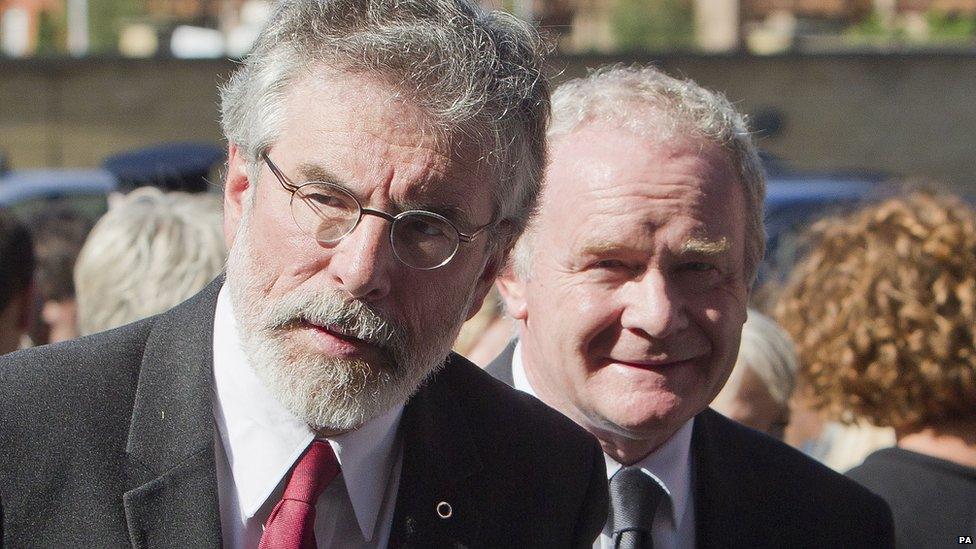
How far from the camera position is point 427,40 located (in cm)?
238

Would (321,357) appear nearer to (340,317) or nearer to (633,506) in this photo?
(340,317)

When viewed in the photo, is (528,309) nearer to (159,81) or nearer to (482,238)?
(482,238)

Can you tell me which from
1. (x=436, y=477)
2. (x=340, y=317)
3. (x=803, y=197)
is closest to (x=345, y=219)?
(x=340, y=317)

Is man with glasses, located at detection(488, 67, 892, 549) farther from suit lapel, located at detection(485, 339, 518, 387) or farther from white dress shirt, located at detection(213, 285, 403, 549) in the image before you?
white dress shirt, located at detection(213, 285, 403, 549)

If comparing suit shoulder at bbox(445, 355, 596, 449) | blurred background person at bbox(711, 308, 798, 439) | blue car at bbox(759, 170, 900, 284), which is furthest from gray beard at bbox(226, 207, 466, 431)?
blue car at bbox(759, 170, 900, 284)

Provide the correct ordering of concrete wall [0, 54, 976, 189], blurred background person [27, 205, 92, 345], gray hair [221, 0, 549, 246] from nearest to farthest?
gray hair [221, 0, 549, 246], blurred background person [27, 205, 92, 345], concrete wall [0, 54, 976, 189]

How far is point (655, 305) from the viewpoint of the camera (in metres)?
2.86

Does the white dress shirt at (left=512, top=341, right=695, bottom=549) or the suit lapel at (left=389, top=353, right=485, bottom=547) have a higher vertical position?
the suit lapel at (left=389, top=353, right=485, bottom=547)

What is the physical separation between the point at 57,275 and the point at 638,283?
3.58 meters

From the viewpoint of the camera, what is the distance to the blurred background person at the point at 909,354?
Answer: 3514 mm

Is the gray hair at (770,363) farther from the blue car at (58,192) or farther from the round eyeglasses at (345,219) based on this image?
the blue car at (58,192)

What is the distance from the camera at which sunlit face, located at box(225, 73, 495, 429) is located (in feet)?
7.41

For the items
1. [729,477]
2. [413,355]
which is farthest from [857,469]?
[413,355]

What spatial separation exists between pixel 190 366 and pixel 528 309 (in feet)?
3.25
